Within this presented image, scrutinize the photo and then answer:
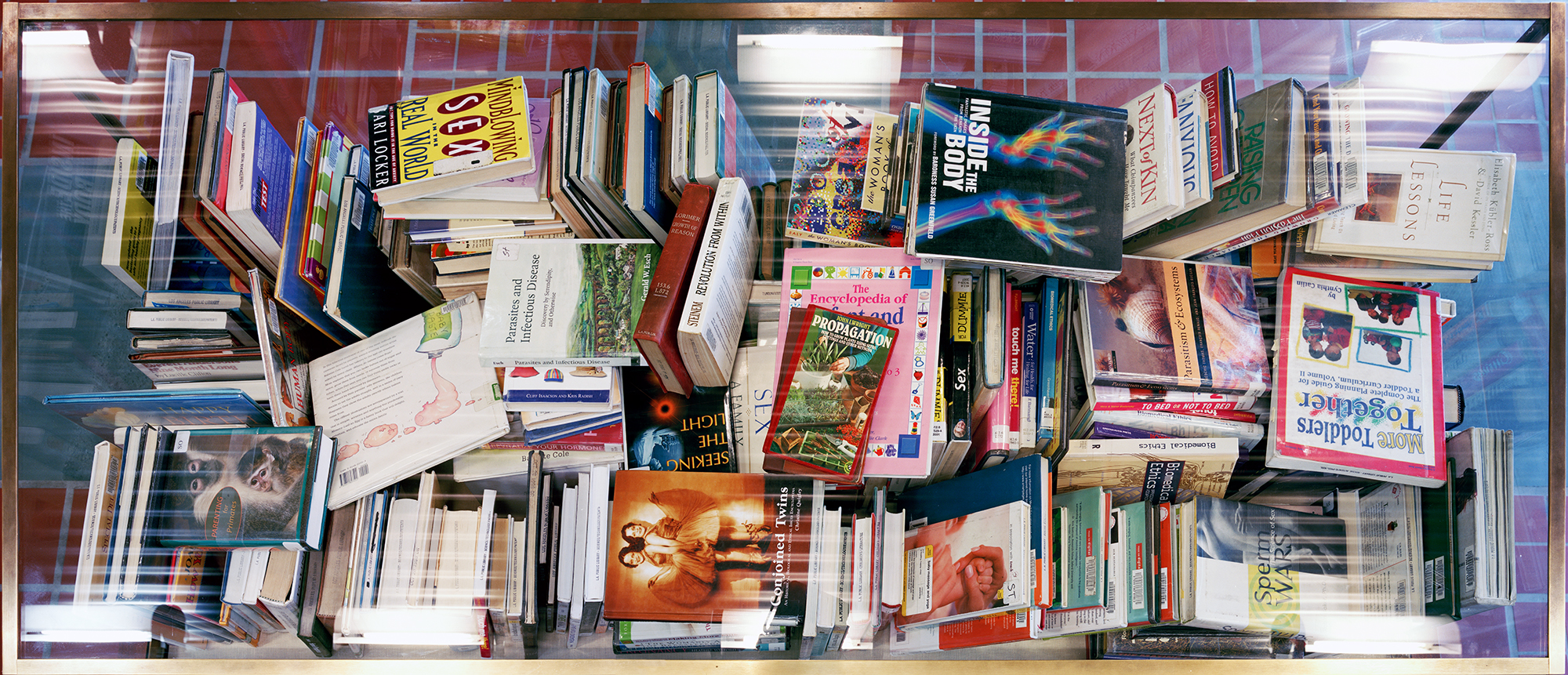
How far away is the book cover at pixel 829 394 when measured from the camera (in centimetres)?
138

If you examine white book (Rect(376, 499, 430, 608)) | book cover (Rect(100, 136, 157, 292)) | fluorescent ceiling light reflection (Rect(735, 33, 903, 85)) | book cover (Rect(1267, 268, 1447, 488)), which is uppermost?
fluorescent ceiling light reflection (Rect(735, 33, 903, 85))

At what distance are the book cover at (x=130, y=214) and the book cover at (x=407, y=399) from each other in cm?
35

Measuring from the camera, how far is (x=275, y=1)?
1581 millimetres

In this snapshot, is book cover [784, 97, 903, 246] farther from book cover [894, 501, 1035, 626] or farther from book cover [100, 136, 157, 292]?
book cover [100, 136, 157, 292]

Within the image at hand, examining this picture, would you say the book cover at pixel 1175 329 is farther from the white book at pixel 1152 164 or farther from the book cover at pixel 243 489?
the book cover at pixel 243 489

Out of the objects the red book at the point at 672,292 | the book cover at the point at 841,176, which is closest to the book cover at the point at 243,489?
the red book at the point at 672,292

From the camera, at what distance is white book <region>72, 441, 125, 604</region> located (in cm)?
139

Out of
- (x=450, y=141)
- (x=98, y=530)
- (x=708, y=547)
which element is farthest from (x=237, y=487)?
(x=708, y=547)

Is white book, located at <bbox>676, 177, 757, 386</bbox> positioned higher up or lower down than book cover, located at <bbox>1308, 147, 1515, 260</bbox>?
lower down

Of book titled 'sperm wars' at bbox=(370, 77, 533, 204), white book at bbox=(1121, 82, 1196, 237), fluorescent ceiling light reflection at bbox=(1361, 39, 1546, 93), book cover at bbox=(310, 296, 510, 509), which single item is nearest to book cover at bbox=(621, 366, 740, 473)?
book cover at bbox=(310, 296, 510, 509)

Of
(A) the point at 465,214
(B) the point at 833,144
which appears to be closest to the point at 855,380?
(B) the point at 833,144

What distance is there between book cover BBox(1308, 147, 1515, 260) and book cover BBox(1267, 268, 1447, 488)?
3.2 inches

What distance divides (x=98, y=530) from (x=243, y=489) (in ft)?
0.77

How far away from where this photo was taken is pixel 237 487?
1.42 m
